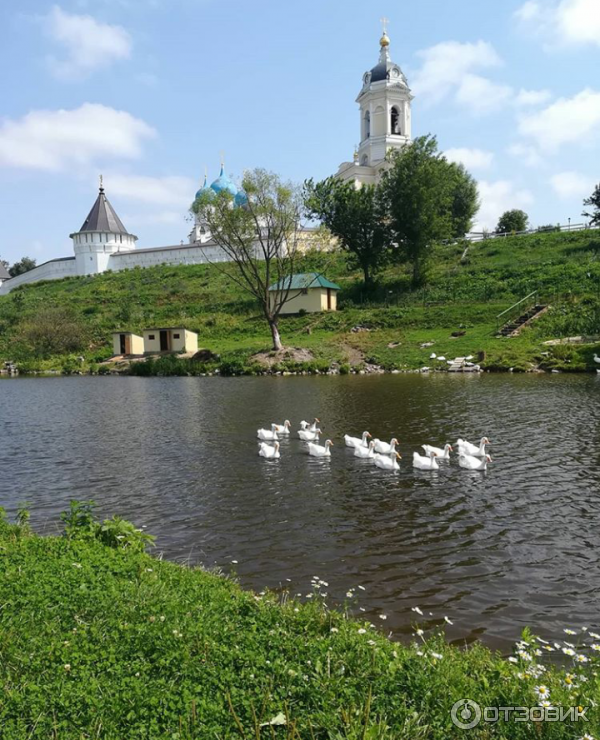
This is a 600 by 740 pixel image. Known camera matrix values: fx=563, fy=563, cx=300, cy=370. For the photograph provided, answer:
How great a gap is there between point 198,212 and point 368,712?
47.2m

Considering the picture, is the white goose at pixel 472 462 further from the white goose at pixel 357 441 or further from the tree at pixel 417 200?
the tree at pixel 417 200

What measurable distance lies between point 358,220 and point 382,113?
1665 inches

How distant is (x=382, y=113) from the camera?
96.6m

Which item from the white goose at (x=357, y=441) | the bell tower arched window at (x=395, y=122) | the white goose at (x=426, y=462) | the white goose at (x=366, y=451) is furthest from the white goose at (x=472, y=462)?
the bell tower arched window at (x=395, y=122)

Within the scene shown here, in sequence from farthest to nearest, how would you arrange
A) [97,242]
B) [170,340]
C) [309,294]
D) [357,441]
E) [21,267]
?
[21,267], [97,242], [309,294], [170,340], [357,441]

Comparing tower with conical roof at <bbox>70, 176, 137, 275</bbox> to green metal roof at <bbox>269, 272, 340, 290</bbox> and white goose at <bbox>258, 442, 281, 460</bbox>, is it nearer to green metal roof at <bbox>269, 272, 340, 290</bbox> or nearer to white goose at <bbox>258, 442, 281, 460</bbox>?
green metal roof at <bbox>269, 272, 340, 290</bbox>

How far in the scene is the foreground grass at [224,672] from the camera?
15.1ft

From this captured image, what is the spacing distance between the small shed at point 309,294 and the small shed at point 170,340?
1095 centimetres

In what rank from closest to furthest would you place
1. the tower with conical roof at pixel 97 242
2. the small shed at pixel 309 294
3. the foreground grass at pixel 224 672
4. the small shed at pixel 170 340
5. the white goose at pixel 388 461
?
the foreground grass at pixel 224 672 → the white goose at pixel 388 461 → the small shed at pixel 170 340 → the small shed at pixel 309 294 → the tower with conical roof at pixel 97 242

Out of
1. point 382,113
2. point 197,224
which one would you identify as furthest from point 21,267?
point 382,113

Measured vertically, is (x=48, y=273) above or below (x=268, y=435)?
above

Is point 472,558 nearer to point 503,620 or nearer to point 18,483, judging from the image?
point 503,620

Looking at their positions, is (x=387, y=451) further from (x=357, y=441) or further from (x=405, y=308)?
(x=405, y=308)

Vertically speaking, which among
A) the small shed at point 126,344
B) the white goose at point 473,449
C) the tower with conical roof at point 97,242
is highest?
the tower with conical roof at point 97,242
